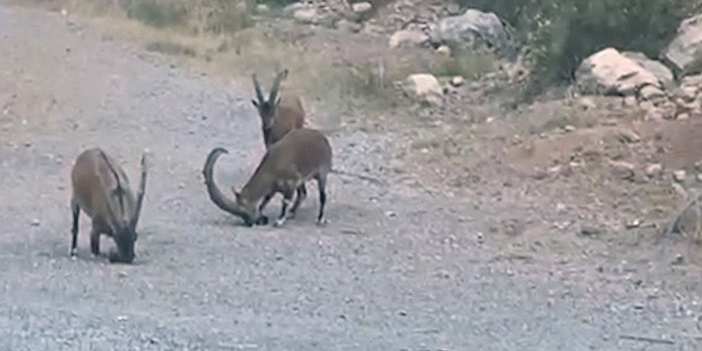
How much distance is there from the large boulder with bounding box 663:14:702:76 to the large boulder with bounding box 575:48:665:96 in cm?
62

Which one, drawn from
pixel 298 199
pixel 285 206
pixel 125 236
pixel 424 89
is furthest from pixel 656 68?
pixel 125 236

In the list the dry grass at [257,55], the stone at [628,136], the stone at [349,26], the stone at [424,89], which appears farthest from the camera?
the stone at [349,26]

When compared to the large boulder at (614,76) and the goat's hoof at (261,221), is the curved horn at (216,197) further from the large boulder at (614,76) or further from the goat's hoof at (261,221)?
the large boulder at (614,76)

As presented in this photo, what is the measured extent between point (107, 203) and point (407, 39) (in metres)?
17.9

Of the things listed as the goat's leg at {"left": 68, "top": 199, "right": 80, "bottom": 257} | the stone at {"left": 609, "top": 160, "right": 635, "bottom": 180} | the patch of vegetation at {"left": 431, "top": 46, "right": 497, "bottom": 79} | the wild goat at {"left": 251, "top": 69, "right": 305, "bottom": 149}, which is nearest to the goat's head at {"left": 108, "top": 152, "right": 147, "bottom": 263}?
the goat's leg at {"left": 68, "top": 199, "right": 80, "bottom": 257}

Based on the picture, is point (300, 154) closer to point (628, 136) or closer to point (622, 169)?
point (622, 169)

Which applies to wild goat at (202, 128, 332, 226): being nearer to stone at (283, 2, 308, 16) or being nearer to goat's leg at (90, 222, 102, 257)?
goat's leg at (90, 222, 102, 257)

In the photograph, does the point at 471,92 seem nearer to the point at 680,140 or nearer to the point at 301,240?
the point at 680,140

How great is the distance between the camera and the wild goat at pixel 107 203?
51.4ft

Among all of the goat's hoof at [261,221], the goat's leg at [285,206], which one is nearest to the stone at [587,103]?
the goat's leg at [285,206]

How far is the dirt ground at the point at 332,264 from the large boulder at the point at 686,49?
8.66 ft

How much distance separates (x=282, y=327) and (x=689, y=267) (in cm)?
447

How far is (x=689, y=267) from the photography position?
1595cm

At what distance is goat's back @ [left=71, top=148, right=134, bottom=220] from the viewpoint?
15789 mm
